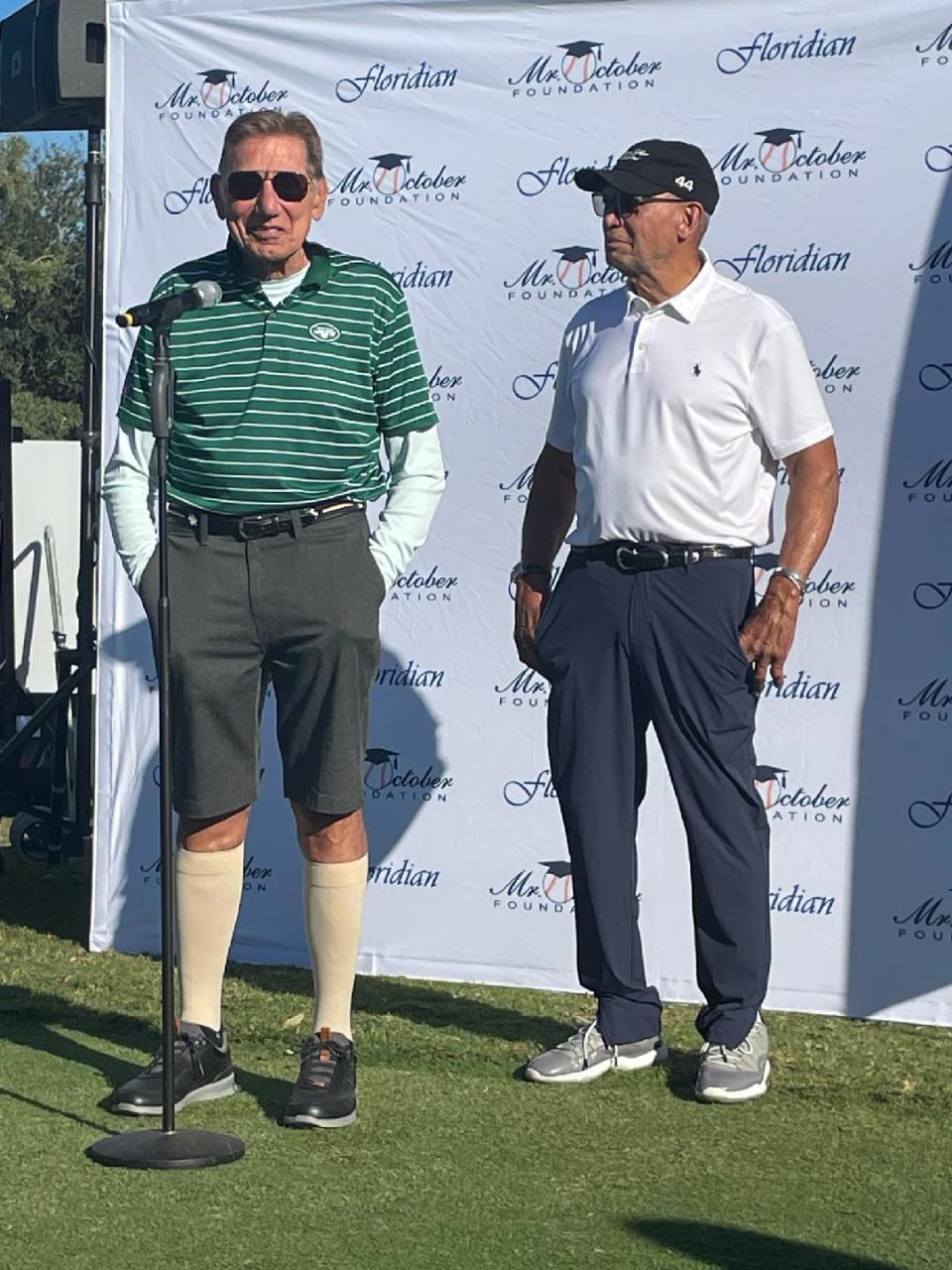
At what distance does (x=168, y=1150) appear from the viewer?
139 inches

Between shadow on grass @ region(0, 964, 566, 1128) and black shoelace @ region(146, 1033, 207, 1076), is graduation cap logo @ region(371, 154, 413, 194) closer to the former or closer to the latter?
shadow on grass @ region(0, 964, 566, 1128)

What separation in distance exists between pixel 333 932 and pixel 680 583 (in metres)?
1.05

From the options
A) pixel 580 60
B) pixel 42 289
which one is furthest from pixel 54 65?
pixel 42 289

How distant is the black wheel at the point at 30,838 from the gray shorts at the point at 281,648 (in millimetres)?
3301

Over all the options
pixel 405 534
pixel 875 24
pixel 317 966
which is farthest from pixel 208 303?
pixel 875 24

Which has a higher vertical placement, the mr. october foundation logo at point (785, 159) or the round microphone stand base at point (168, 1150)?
the mr. october foundation logo at point (785, 159)

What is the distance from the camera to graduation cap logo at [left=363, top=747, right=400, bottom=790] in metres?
5.55

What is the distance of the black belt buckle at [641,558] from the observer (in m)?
4.14

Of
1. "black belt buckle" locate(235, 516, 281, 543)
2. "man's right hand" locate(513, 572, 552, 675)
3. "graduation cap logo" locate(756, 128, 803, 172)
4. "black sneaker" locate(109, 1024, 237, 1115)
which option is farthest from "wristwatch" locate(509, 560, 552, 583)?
"graduation cap logo" locate(756, 128, 803, 172)

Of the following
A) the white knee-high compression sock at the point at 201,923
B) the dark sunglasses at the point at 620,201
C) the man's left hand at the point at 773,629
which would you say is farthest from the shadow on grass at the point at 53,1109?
the dark sunglasses at the point at 620,201

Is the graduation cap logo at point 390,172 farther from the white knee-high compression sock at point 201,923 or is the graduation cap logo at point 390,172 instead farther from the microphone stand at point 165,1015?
the white knee-high compression sock at point 201,923

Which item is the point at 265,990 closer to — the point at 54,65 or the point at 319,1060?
the point at 319,1060

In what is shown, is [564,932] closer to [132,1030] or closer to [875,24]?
[132,1030]

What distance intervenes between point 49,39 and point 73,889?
9.76ft
